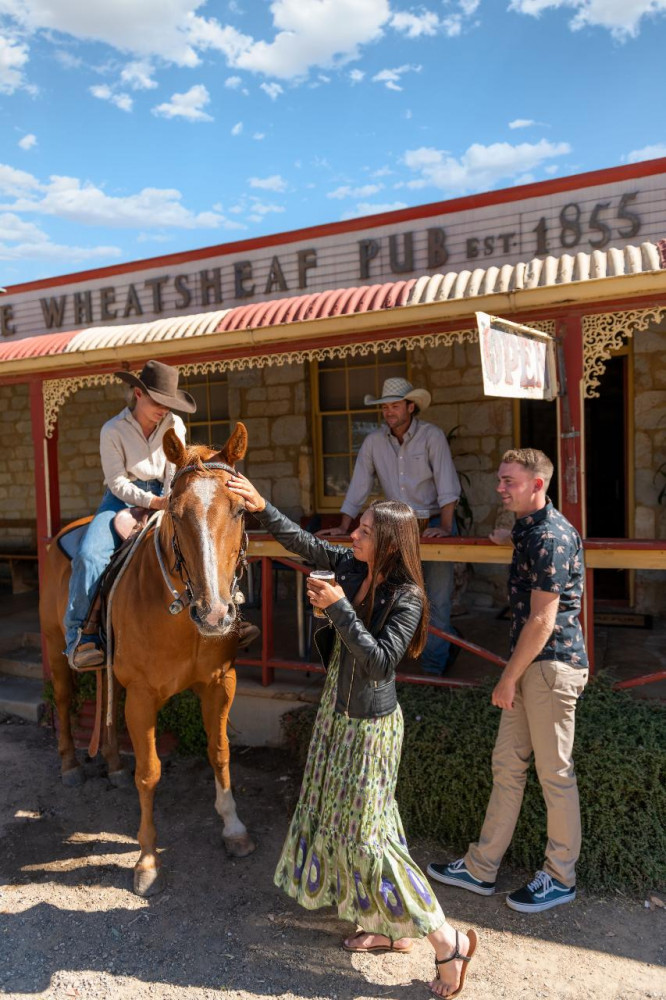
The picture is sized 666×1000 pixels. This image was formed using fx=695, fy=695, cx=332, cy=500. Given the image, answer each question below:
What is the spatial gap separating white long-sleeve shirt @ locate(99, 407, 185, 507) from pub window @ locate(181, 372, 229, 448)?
14.6ft

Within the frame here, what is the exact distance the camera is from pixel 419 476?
16.3ft

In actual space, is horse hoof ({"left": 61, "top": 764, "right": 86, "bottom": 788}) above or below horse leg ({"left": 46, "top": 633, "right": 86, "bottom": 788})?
below

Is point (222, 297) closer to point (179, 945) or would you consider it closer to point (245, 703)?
point (245, 703)

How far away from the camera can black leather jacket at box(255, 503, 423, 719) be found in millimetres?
2385

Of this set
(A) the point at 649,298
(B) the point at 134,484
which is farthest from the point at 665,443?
(B) the point at 134,484

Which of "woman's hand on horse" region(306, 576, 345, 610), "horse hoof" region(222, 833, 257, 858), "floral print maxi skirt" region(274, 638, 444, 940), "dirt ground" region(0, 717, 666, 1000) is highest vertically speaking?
"woman's hand on horse" region(306, 576, 345, 610)

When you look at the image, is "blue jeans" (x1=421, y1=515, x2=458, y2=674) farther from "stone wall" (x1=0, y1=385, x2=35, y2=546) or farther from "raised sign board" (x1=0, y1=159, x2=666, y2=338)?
→ "stone wall" (x1=0, y1=385, x2=35, y2=546)

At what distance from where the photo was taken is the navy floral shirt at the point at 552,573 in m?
2.95

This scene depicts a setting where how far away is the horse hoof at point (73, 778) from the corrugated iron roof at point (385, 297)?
3.07 m

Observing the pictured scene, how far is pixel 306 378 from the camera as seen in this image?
7.95 metres

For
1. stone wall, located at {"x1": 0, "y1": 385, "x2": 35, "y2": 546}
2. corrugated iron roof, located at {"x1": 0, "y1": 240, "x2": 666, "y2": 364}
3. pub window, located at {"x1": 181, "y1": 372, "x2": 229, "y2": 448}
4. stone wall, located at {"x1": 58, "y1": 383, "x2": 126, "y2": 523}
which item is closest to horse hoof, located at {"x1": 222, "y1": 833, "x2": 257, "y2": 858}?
corrugated iron roof, located at {"x1": 0, "y1": 240, "x2": 666, "y2": 364}

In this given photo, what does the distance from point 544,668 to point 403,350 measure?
5062 millimetres

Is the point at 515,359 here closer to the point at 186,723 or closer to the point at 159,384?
the point at 159,384

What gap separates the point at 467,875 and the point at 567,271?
10.8 feet
